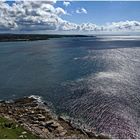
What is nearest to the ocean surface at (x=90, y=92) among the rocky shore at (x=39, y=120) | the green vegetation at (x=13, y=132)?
the rocky shore at (x=39, y=120)

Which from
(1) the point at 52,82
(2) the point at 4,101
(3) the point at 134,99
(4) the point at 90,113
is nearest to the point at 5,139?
(4) the point at 90,113

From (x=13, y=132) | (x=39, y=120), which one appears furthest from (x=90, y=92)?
(x=13, y=132)

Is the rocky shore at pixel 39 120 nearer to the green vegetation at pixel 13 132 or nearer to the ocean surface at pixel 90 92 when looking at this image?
the green vegetation at pixel 13 132

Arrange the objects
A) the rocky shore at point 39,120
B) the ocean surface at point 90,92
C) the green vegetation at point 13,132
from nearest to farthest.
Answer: the green vegetation at point 13,132 < the rocky shore at point 39,120 < the ocean surface at point 90,92

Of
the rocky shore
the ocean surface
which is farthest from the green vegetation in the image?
the ocean surface

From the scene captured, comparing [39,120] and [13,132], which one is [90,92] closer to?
[39,120]

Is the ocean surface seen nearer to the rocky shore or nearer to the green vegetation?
the rocky shore
